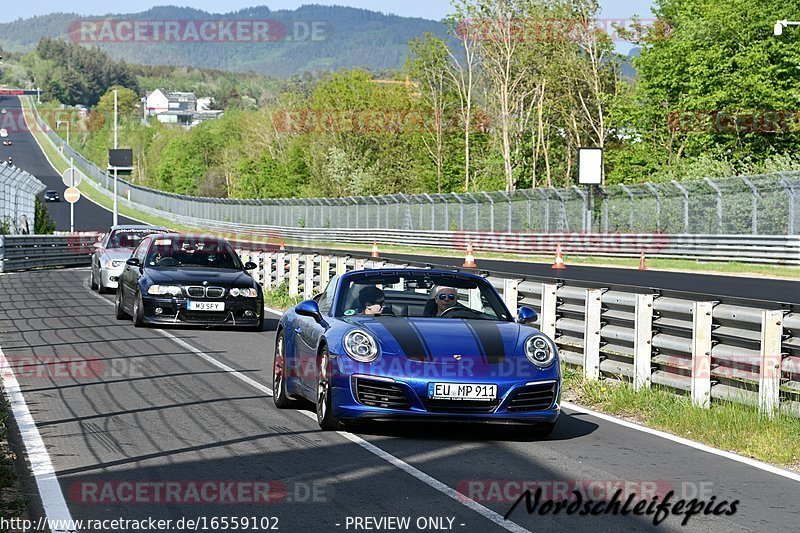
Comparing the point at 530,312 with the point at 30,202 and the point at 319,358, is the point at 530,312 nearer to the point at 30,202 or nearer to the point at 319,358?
the point at 319,358

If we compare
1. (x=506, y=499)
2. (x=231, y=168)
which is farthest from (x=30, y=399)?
(x=231, y=168)

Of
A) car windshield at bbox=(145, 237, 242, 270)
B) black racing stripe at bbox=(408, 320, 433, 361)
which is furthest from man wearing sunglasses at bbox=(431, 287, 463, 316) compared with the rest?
car windshield at bbox=(145, 237, 242, 270)

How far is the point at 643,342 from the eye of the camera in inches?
469

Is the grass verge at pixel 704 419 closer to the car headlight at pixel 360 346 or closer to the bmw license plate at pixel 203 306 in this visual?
the car headlight at pixel 360 346

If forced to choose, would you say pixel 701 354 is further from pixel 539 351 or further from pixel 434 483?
pixel 434 483

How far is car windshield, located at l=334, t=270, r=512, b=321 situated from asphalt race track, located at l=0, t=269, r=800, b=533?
37.0 inches

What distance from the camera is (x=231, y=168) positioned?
14400 centimetres

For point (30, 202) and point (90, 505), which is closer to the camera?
point (90, 505)

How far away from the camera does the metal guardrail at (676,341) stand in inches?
390

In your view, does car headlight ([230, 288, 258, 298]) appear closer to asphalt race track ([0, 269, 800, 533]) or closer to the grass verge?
asphalt race track ([0, 269, 800, 533])

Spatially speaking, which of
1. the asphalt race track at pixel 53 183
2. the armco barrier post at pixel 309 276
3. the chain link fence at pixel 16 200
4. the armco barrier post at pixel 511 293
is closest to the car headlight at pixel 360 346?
the armco barrier post at pixel 511 293

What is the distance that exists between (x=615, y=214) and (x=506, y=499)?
4217 cm

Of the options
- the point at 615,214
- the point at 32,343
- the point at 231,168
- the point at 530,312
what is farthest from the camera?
the point at 231,168

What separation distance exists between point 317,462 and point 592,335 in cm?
560
